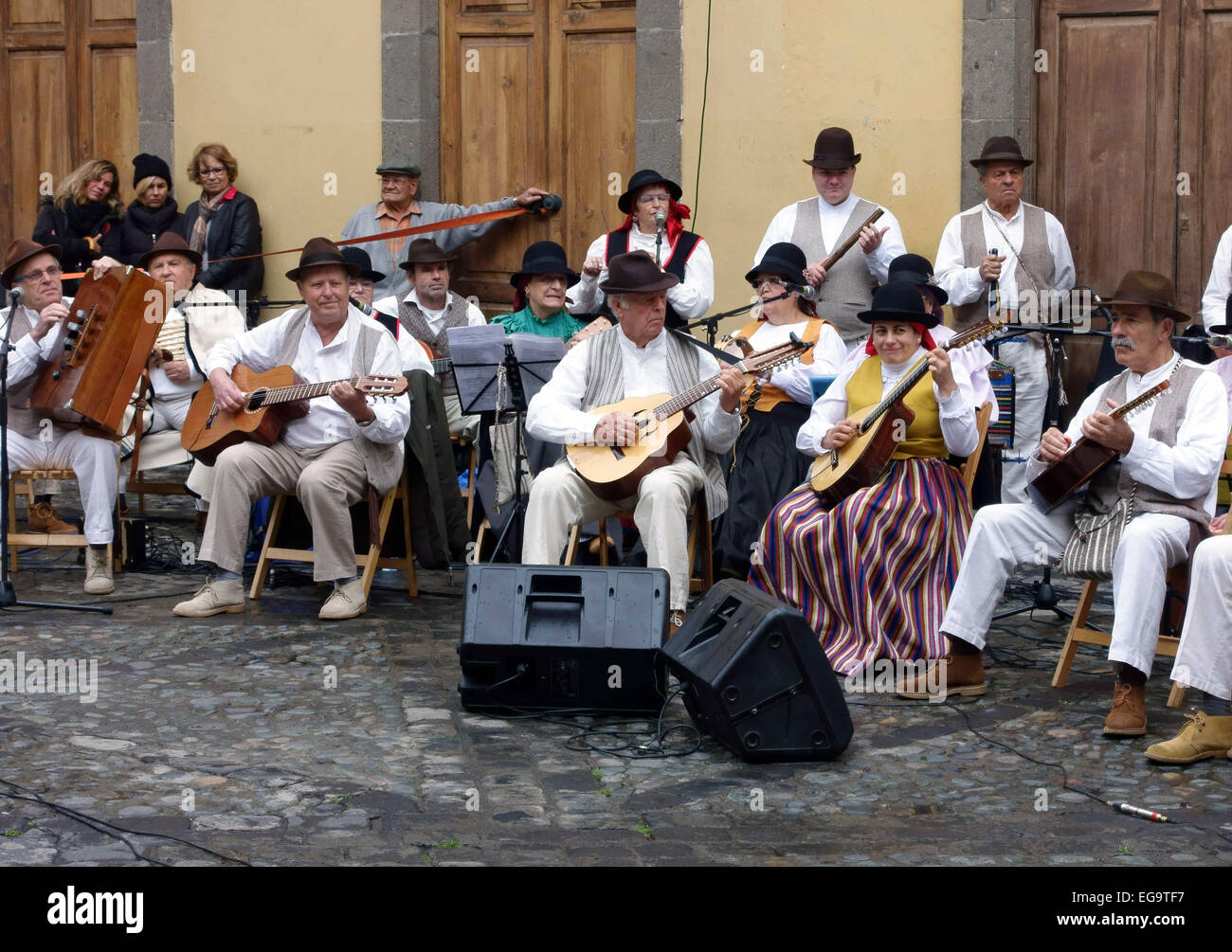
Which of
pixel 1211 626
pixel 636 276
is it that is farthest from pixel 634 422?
pixel 1211 626

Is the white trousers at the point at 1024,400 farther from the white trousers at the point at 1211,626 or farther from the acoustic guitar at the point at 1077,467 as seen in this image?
the white trousers at the point at 1211,626

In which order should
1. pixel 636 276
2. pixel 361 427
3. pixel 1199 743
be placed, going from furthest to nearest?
pixel 361 427
pixel 636 276
pixel 1199 743

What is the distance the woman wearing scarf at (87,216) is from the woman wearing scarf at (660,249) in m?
3.42

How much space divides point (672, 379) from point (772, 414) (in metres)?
0.77

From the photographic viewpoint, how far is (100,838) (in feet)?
14.4

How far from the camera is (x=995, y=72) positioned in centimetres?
886

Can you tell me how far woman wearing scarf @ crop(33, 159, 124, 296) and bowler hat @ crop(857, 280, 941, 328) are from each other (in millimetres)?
5534

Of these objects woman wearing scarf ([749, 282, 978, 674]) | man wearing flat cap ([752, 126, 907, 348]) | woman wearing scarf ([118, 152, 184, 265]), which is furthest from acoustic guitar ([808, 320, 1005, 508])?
woman wearing scarf ([118, 152, 184, 265])

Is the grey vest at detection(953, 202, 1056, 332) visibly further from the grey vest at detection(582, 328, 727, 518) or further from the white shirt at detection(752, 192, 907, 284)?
the grey vest at detection(582, 328, 727, 518)

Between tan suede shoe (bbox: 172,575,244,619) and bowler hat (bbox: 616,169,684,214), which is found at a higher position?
bowler hat (bbox: 616,169,684,214)

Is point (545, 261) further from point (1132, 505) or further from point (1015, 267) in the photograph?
point (1132, 505)

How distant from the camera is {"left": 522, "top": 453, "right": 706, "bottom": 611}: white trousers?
6.46 meters

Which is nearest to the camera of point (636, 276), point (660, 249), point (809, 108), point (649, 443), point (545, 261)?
point (649, 443)

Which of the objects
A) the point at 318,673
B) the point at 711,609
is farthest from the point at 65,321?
the point at 711,609
